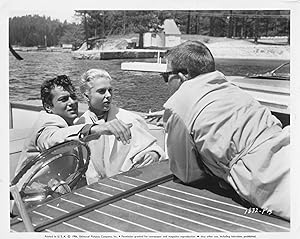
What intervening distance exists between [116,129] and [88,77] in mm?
242

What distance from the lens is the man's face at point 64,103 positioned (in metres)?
1.92

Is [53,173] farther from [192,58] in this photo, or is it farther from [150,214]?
[192,58]

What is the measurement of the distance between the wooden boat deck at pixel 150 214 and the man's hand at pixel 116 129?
0.82 ft

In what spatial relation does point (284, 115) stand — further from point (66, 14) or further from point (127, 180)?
point (66, 14)

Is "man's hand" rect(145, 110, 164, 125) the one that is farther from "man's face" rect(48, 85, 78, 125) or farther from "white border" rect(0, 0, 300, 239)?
"white border" rect(0, 0, 300, 239)

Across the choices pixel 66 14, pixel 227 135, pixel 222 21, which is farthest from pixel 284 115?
pixel 66 14

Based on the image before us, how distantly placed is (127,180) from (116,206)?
16 centimetres

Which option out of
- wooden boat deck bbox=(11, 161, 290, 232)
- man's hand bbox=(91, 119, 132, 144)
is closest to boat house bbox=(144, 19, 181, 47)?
man's hand bbox=(91, 119, 132, 144)

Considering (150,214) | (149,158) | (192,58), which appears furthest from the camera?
(149,158)

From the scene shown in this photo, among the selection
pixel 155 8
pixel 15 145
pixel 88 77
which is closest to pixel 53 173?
pixel 15 145

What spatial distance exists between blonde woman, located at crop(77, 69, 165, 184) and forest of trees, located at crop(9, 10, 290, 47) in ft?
0.61

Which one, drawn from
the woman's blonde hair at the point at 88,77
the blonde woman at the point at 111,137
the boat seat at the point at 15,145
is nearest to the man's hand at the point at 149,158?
the blonde woman at the point at 111,137

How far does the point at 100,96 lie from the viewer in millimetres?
1945

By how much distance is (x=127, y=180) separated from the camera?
1.89 m
